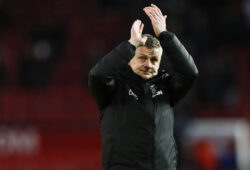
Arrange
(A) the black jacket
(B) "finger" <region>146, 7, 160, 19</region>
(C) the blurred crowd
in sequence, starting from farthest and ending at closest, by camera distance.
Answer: (C) the blurred crowd, (B) "finger" <region>146, 7, 160, 19</region>, (A) the black jacket

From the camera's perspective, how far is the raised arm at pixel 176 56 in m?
3.44

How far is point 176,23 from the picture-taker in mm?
10188

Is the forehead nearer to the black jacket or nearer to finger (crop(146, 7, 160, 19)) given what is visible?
the black jacket

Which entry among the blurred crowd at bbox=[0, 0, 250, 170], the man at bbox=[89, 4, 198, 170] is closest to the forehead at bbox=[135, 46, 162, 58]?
the man at bbox=[89, 4, 198, 170]

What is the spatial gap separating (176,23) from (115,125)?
6959 mm

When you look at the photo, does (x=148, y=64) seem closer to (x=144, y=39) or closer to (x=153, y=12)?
(x=144, y=39)

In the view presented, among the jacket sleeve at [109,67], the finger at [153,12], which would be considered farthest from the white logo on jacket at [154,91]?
the finger at [153,12]

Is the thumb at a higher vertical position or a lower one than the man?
higher

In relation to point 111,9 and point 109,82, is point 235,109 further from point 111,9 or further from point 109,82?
point 109,82

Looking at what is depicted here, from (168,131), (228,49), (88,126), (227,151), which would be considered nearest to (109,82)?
(168,131)

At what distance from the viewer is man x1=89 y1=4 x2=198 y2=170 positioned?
340cm

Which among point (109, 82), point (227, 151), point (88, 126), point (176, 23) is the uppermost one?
point (176, 23)

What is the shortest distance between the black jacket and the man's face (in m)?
0.05

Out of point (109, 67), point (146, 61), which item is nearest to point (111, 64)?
point (109, 67)
